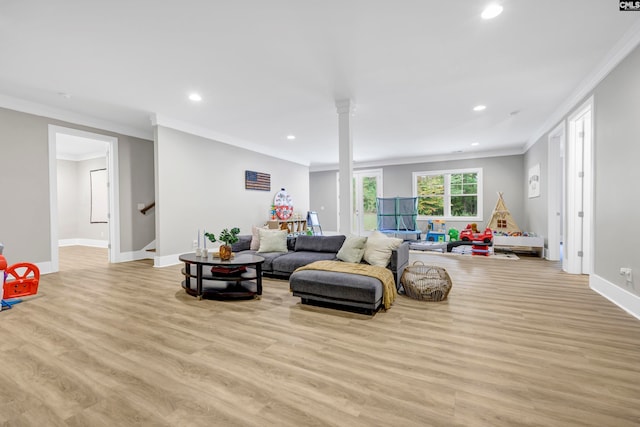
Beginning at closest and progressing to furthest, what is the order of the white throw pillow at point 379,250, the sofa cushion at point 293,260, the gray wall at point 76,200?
the white throw pillow at point 379,250, the sofa cushion at point 293,260, the gray wall at point 76,200

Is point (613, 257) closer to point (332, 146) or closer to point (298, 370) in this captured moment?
point (298, 370)

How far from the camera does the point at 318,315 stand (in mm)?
2895

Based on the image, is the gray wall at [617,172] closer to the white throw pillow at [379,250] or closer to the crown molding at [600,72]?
the crown molding at [600,72]

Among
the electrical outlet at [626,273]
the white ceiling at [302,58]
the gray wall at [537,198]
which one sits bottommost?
the electrical outlet at [626,273]

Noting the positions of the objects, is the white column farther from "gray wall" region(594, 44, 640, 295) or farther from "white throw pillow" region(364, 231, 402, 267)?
"gray wall" region(594, 44, 640, 295)

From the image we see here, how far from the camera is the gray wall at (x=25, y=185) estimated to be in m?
4.36

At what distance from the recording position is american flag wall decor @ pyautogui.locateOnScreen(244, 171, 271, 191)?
730 cm

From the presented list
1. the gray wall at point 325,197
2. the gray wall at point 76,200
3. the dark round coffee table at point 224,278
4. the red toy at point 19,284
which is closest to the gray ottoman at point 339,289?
the dark round coffee table at point 224,278

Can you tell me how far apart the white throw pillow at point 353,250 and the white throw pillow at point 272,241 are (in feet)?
4.24

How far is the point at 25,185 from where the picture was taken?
456 cm

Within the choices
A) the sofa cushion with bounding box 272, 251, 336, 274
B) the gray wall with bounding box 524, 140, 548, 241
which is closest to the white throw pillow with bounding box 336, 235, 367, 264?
the sofa cushion with bounding box 272, 251, 336, 274

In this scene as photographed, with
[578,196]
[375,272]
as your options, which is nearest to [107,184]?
[375,272]

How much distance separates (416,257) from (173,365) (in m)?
5.29

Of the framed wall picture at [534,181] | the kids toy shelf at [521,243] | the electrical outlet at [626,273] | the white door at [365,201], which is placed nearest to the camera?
the electrical outlet at [626,273]
